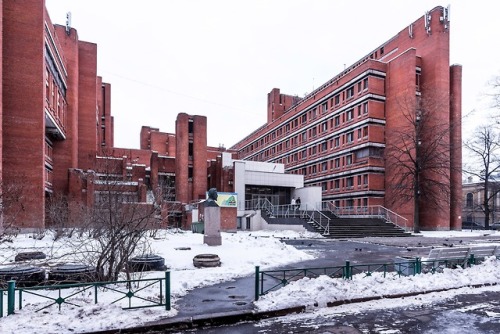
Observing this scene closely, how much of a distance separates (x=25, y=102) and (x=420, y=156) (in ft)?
133

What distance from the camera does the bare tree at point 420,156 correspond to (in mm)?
39469

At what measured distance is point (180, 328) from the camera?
7141 mm

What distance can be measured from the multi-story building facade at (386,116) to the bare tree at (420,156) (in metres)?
0.32

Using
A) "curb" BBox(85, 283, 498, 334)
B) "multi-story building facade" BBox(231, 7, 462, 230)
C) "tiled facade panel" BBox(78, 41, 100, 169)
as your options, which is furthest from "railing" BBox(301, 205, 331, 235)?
"tiled facade panel" BBox(78, 41, 100, 169)

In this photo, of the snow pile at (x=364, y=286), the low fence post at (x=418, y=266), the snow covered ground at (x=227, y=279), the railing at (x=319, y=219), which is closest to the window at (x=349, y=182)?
the railing at (x=319, y=219)

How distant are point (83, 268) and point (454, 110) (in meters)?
49.3

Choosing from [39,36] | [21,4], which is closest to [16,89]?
[39,36]

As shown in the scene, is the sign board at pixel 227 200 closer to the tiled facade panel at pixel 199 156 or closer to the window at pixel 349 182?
the tiled facade panel at pixel 199 156

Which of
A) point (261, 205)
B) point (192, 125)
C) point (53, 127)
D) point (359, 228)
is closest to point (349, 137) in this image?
point (261, 205)

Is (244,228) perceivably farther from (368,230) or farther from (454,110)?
(454,110)

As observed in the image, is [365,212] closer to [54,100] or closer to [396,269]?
[396,269]

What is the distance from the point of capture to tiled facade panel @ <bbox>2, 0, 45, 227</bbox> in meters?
30.5

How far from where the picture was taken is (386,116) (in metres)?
48.4

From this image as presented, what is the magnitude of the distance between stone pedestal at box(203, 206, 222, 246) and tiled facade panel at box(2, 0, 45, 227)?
61.8ft
